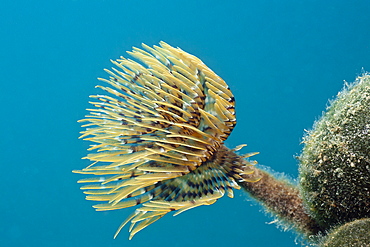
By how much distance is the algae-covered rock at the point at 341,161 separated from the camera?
167 centimetres

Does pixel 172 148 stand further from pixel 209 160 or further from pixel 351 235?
pixel 351 235

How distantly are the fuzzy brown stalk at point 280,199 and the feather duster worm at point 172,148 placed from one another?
13 cm

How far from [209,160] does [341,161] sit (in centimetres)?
64

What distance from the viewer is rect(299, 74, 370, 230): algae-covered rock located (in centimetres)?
167

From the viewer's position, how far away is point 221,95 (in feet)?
6.27

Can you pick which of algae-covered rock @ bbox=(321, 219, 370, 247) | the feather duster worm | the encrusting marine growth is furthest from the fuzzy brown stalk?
algae-covered rock @ bbox=(321, 219, 370, 247)

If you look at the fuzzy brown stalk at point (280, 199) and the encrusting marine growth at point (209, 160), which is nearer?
the encrusting marine growth at point (209, 160)

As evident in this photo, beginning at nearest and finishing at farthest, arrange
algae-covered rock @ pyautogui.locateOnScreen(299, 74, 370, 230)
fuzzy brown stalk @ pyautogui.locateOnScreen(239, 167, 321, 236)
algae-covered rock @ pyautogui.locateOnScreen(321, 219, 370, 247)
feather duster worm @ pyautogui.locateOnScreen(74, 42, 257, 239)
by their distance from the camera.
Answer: algae-covered rock @ pyautogui.locateOnScreen(321, 219, 370, 247), algae-covered rock @ pyautogui.locateOnScreen(299, 74, 370, 230), feather duster worm @ pyautogui.locateOnScreen(74, 42, 257, 239), fuzzy brown stalk @ pyautogui.locateOnScreen(239, 167, 321, 236)

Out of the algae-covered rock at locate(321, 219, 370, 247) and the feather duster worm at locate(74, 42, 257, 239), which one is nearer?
the algae-covered rock at locate(321, 219, 370, 247)

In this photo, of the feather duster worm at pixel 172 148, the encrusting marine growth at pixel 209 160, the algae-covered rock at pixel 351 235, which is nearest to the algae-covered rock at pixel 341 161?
the encrusting marine growth at pixel 209 160

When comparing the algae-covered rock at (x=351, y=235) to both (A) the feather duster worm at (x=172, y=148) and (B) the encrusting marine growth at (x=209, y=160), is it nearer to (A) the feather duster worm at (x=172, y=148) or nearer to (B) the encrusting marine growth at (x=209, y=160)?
(B) the encrusting marine growth at (x=209, y=160)

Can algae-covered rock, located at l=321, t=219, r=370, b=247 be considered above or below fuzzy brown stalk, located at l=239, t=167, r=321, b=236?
below

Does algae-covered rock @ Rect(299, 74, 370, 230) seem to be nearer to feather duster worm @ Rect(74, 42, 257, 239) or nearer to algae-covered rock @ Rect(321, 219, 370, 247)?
algae-covered rock @ Rect(321, 219, 370, 247)

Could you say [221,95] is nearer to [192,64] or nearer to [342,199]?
[192,64]
